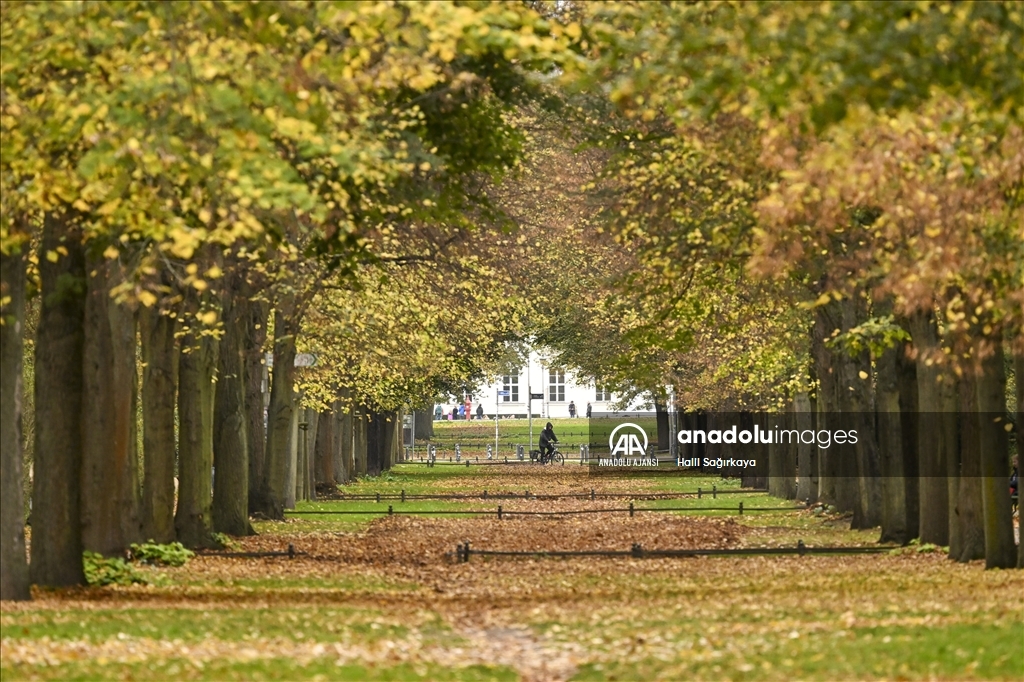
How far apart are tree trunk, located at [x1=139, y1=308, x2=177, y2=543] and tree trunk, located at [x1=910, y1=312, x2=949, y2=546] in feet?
35.6

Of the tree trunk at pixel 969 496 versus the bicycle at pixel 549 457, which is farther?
the bicycle at pixel 549 457

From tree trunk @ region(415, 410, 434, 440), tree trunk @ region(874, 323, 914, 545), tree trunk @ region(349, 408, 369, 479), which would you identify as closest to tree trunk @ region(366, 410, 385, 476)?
tree trunk @ region(349, 408, 369, 479)

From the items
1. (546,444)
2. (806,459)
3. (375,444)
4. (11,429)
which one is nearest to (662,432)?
(546,444)

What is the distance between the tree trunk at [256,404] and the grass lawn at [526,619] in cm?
564

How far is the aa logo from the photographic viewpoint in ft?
238

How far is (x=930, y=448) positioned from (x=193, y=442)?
1136 cm

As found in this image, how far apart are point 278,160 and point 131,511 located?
39.8ft

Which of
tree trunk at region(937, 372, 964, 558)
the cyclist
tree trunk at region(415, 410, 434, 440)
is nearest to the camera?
tree trunk at region(937, 372, 964, 558)

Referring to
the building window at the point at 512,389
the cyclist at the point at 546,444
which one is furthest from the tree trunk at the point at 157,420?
the building window at the point at 512,389

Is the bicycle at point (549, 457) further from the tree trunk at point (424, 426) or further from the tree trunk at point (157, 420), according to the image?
the tree trunk at point (157, 420)

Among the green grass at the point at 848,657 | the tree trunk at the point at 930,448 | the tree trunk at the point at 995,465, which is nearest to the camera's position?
the green grass at the point at 848,657

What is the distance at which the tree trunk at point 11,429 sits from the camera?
18.9 m

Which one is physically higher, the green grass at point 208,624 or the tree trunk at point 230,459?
the tree trunk at point 230,459

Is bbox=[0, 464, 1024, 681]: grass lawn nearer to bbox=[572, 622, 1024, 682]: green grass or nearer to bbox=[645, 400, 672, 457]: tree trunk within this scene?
bbox=[572, 622, 1024, 682]: green grass
